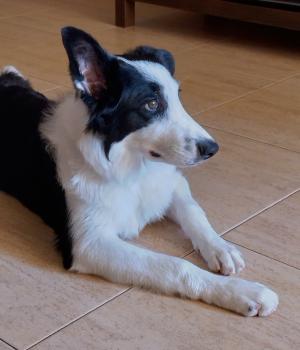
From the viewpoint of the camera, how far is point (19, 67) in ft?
11.7

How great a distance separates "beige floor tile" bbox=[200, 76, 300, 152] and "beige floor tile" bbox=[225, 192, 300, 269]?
1.74 ft

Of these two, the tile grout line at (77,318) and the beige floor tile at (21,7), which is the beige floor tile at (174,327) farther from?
the beige floor tile at (21,7)

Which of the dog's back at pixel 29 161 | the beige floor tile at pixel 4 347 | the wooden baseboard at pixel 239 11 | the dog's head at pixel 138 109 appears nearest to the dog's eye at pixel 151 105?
the dog's head at pixel 138 109

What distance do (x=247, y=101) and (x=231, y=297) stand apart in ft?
5.38

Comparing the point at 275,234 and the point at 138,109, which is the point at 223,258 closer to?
the point at 275,234

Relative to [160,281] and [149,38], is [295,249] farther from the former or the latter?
[149,38]

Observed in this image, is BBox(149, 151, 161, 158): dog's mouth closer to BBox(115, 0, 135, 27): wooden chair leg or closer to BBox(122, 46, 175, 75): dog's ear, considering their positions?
BBox(122, 46, 175, 75): dog's ear

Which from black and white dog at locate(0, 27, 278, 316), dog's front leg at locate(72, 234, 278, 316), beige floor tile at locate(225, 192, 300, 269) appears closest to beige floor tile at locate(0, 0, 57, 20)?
black and white dog at locate(0, 27, 278, 316)

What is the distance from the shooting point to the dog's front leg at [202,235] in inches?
70.1

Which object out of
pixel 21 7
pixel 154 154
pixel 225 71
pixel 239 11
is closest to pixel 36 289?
pixel 154 154

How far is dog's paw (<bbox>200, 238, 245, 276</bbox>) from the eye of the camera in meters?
1.77

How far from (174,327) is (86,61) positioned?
28.0 inches

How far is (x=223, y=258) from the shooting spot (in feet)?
5.83

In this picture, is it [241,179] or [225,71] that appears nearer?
[241,179]
